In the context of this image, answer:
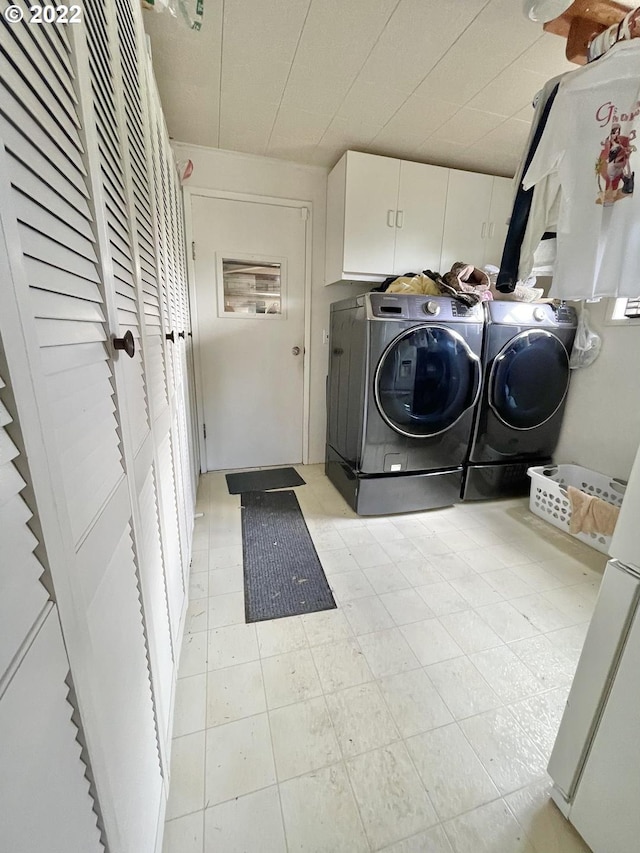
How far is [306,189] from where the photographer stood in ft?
7.96

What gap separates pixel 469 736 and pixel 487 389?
1.71 metres

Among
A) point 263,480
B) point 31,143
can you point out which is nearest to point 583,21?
point 31,143

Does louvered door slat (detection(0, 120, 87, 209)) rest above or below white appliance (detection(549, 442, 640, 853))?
above

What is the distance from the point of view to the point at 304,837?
792 millimetres

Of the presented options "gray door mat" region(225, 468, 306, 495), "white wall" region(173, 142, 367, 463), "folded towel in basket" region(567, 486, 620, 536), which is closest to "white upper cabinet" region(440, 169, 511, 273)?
"white wall" region(173, 142, 367, 463)

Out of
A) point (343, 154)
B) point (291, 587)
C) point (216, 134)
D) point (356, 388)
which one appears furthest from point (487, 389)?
point (216, 134)

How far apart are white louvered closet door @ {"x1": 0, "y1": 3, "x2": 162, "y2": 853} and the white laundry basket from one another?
7.23 feet

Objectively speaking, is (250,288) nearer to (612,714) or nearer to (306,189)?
(306,189)

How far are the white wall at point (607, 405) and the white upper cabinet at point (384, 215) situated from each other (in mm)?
1192

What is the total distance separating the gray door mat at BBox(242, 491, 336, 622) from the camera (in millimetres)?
1451

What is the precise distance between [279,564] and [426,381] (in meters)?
1.32

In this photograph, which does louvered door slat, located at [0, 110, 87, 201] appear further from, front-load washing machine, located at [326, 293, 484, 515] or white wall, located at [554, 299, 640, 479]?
white wall, located at [554, 299, 640, 479]

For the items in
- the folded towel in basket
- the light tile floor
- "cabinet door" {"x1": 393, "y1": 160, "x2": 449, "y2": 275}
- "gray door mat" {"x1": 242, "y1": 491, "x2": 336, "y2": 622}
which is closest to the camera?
the light tile floor

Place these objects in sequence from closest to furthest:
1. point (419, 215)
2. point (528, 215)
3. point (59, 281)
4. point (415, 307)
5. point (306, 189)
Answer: point (59, 281), point (528, 215), point (415, 307), point (419, 215), point (306, 189)
